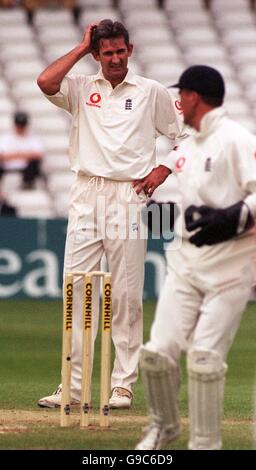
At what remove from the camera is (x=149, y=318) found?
1455cm

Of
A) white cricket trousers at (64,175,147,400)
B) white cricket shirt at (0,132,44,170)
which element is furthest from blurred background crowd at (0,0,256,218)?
white cricket trousers at (64,175,147,400)

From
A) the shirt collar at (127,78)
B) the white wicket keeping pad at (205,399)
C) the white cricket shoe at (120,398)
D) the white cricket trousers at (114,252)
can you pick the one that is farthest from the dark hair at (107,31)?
the white wicket keeping pad at (205,399)

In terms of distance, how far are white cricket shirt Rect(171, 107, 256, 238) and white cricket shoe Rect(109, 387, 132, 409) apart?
2.15m

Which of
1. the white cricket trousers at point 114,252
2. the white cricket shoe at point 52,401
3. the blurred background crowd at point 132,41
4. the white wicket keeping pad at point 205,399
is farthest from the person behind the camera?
the blurred background crowd at point 132,41

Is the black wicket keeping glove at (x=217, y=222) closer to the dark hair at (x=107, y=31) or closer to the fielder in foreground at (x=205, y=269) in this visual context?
the fielder in foreground at (x=205, y=269)

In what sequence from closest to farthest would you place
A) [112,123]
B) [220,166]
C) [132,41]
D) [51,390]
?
[220,166] < [112,123] < [51,390] < [132,41]

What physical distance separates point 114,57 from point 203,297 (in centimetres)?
223

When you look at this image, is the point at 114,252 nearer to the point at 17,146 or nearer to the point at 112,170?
the point at 112,170

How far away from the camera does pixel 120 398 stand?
8.88 meters

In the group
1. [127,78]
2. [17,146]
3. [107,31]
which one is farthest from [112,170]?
[17,146]

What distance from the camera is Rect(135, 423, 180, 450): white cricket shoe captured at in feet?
23.1

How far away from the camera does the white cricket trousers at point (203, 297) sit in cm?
688

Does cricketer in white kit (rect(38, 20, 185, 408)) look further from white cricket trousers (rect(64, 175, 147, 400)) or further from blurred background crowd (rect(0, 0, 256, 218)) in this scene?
blurred background crowd (rect(0, 0, 256, 218))

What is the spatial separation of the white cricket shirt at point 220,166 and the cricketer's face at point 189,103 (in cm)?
7
